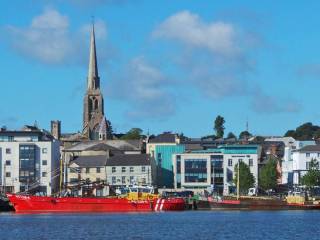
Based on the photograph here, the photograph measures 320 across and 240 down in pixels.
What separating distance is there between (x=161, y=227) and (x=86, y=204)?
44.3 meters

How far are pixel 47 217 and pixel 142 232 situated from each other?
3632 cm

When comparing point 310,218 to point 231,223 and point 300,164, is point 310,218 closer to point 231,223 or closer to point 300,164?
point 231,223

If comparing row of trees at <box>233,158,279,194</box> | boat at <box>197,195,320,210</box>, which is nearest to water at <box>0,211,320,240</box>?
boat at <box>197,195,320,210</box>

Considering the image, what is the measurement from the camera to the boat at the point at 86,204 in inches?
6033

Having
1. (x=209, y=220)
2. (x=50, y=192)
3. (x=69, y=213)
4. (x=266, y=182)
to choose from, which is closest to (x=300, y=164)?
(x=266, y=182)

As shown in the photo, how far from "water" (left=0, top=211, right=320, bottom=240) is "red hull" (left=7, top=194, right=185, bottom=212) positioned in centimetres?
965

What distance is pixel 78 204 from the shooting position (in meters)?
154

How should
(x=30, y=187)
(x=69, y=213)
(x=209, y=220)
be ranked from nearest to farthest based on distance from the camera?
1. (x=209, y=220)
2. (x=69, y=213)
3. (x=30, y=187)

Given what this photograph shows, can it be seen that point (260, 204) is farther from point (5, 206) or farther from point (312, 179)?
point (5, 206)

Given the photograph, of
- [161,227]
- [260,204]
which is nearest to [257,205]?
[260,204]

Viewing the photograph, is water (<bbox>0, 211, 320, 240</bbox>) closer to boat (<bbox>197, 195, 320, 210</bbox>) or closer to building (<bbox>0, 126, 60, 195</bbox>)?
boat (<bbox>197, 195, 320, 210</bbox>)

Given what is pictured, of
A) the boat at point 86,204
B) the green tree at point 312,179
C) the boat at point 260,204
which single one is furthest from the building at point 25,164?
the green tree at point 312,179

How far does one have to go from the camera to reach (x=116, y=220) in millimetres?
127125

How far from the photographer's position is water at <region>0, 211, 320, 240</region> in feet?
323
